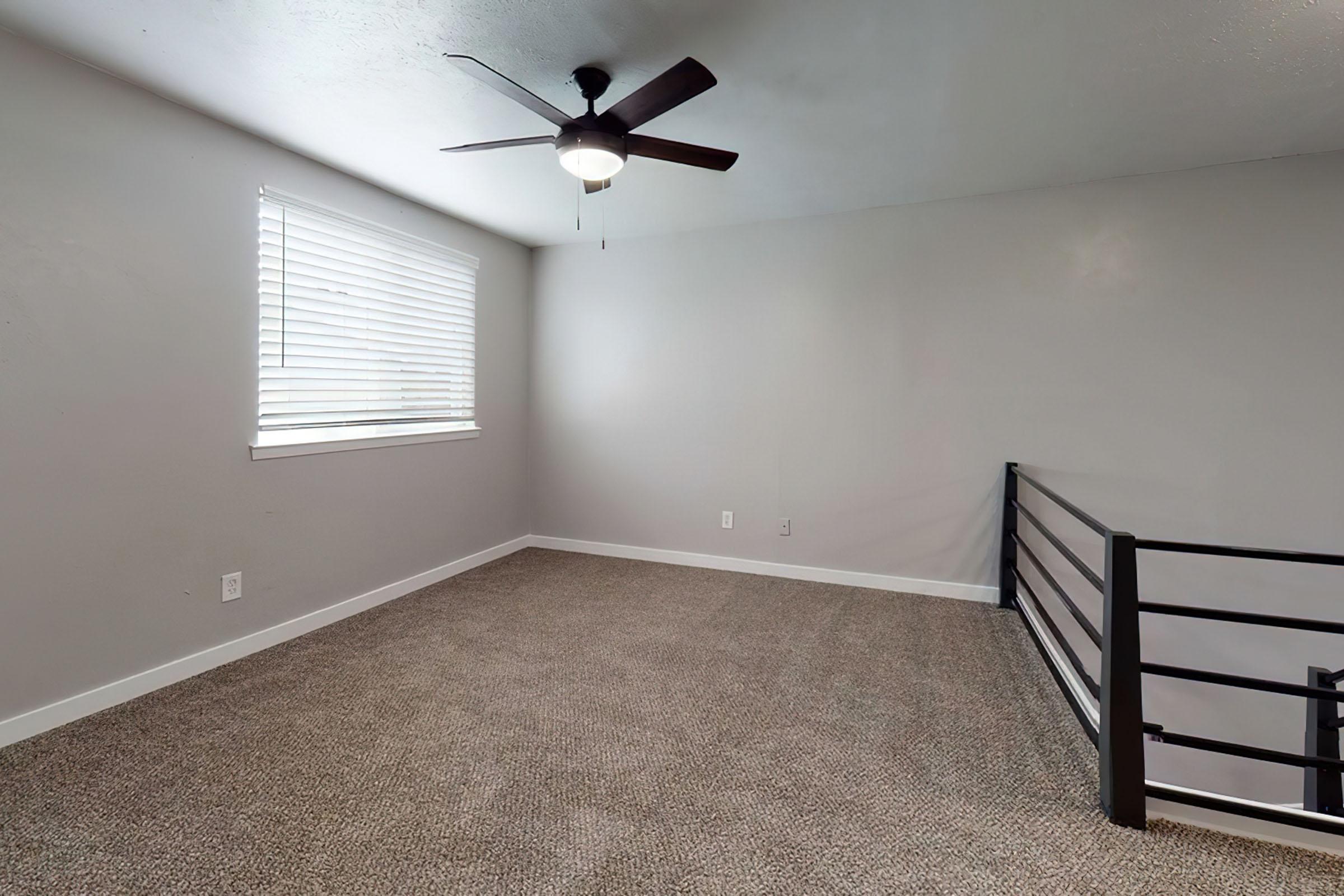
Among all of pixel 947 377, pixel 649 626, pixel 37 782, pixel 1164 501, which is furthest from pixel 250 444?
pixel 1164 501

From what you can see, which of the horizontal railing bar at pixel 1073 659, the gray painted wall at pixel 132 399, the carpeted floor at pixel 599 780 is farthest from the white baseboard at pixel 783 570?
the gray painted wall at pixel 132 399

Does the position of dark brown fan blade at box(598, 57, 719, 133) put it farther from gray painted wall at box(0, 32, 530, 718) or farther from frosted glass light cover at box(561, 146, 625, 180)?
gray painted wall at box(0, 32, 530, 718)

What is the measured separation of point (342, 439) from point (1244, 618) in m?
3.61

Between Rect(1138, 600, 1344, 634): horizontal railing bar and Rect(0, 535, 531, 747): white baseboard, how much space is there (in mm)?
3349

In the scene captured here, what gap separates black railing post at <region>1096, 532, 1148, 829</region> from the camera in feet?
5.02

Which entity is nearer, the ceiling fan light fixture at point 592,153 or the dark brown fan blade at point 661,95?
the dark brown fan blade at point 661,95

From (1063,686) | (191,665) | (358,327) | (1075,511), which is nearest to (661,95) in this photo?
(1075,511)

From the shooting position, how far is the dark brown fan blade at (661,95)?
1636mm

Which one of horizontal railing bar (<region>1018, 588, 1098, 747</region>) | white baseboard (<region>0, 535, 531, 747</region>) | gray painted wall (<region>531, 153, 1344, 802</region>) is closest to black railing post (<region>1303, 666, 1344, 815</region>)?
gray painted wall (<region>531, 153, 1344, 802</region>)

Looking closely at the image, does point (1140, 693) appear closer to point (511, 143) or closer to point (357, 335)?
point (511, 143)

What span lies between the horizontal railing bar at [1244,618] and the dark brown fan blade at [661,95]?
5.90 ft

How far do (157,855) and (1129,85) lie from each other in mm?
3806

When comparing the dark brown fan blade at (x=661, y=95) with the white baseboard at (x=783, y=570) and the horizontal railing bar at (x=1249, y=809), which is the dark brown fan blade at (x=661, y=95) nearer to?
the horizontal railing bar at (x=1249, y=809)

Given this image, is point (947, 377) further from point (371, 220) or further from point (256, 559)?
point (256, 559)
